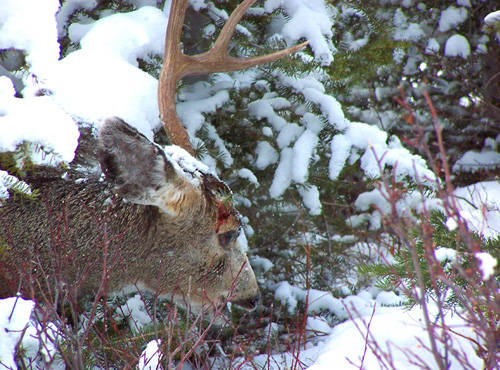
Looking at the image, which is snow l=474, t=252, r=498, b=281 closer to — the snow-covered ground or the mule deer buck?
the snow-covered ground

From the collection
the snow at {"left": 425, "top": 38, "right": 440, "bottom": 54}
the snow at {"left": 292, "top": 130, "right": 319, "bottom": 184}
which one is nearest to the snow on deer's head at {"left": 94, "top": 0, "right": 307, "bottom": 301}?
the snow at {"left": 292, "top": 130, "right": 319, "bottom": 184}

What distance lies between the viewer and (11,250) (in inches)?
117

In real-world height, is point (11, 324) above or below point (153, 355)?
below

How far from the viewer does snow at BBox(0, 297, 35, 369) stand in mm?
1913

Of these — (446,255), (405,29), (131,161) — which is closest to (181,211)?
(131,161)

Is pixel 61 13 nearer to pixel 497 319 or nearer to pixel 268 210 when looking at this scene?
pixel 268 210

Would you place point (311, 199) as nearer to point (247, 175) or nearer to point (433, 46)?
point (247, 175)

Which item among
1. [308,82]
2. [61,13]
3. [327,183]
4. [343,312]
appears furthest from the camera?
[327,183]

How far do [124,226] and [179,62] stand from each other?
1.34m

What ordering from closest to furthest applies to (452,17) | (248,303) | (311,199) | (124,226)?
(124,226), (248,303), (311,199), (452,17)

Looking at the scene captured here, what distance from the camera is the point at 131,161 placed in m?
2.63

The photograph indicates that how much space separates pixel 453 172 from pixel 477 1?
8.00ft

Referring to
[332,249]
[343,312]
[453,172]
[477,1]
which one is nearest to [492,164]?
[453,172]

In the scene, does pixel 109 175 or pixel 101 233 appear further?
pixel 101 233
